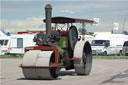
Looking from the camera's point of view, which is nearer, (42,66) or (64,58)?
(42,66)

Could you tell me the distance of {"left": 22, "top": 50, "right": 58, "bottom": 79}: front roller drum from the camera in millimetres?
15375

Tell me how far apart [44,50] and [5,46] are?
28051 millimetres

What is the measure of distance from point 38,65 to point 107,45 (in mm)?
27205

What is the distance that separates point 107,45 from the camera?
42.0 metres

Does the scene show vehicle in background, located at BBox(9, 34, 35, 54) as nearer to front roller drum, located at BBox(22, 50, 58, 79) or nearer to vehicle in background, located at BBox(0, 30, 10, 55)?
vehicle in background, located at BBox(0, 30, 10, 55)

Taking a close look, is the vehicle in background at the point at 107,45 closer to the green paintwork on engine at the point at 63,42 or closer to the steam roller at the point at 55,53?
the steam roller at the point at 55,53

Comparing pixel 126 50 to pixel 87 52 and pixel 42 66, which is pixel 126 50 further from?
pixel 42 66

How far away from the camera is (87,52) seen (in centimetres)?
1916

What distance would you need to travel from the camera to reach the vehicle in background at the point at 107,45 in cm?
3878

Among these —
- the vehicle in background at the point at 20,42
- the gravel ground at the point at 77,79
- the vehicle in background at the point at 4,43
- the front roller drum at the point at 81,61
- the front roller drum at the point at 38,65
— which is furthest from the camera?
the vehicle in background at the point at 4,43

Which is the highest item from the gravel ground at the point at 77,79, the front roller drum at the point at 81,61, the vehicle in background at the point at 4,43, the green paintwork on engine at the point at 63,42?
the green paintwork on engine at the point at 63,42

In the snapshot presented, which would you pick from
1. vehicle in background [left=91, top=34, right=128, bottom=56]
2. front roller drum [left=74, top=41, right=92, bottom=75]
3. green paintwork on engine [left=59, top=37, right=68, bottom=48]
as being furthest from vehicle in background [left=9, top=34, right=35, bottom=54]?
green paintwork on engine [left=59, top=37, right=68, bottom=48]

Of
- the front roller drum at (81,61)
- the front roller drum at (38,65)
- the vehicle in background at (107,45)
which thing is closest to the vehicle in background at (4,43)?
the vehicle in background at (107,45)

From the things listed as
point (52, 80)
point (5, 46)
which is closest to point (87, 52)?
point (52, 80)
